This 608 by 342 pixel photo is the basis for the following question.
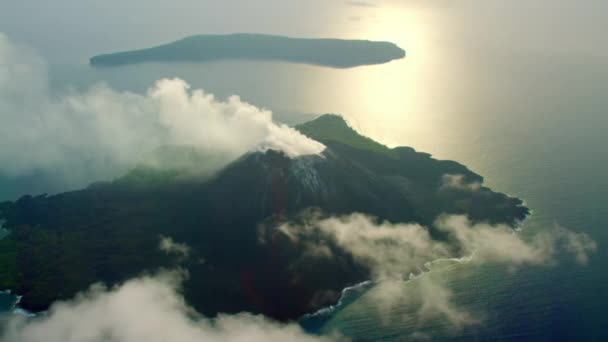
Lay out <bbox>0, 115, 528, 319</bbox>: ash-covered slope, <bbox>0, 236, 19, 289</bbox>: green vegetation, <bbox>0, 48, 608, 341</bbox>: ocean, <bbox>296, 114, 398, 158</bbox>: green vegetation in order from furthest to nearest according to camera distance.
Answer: <bbox>296, 114, 398, 158</bbox>: green vegetation
<bbox>0, 236, 19, 289</bbox>: green vegetation
<bbox>0, 115, 528, 319</bbox>: ash-covered slope
<bbox>0, 48, 608, 341</bbox>: ocean

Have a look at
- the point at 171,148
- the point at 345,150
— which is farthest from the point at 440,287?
the point at 171,148

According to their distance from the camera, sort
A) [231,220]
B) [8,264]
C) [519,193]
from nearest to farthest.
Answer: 1. [8,264]
2. [231,220]
3. [519,193]

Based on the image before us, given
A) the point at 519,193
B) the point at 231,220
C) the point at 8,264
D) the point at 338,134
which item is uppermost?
the point at 338,134

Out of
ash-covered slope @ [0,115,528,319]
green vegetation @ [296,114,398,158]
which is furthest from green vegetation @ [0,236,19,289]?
green vegetation @ [296,114,398,158]

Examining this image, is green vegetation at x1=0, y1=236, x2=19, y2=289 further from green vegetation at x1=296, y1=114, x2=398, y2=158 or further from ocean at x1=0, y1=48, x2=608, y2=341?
green vegetation at x1=296, y1=114, x2=398, y2=158

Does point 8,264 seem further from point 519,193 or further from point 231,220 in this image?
point 519,193

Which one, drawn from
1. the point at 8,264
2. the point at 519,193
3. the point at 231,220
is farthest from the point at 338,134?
the point at 8,264

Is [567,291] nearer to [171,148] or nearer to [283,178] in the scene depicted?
[283,178]

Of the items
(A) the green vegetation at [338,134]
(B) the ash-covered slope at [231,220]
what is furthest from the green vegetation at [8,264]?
(A) the green vegetation at [338,134]
